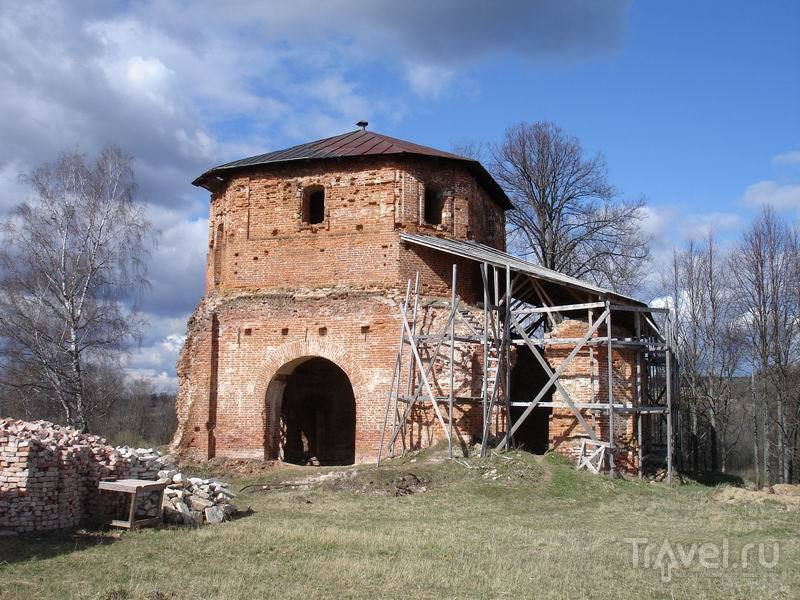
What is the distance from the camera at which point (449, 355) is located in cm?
1423

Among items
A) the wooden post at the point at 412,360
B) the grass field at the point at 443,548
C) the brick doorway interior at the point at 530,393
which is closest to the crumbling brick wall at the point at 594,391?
the grass field at the point at 443,548

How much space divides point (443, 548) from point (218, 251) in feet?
37.1

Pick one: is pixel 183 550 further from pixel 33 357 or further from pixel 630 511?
pixel 33 357

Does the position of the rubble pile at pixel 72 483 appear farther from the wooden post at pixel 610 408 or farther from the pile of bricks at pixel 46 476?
the wooden post at pixel 610 408

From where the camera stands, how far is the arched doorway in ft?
63.8

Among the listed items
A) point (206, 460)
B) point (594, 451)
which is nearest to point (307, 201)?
point (206, 460)

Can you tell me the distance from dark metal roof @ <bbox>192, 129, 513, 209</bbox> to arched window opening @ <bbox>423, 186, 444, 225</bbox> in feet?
3.00

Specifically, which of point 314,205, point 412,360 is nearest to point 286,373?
point 412,360

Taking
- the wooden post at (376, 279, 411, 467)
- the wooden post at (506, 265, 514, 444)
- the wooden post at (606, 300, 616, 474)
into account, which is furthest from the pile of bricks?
the wooden post at (606, 300, 616, 474)

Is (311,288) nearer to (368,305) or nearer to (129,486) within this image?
(368,305)

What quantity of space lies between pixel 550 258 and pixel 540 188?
8.48 ft

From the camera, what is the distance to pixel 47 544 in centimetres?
788

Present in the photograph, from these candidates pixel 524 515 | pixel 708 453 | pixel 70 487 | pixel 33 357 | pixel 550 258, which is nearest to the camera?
pixel 70 487

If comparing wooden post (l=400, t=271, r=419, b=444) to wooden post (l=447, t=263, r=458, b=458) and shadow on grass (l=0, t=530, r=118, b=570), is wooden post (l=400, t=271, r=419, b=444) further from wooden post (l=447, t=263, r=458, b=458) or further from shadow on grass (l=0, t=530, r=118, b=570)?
shadow on grass (l=0, t=530, r=118, b=570)
